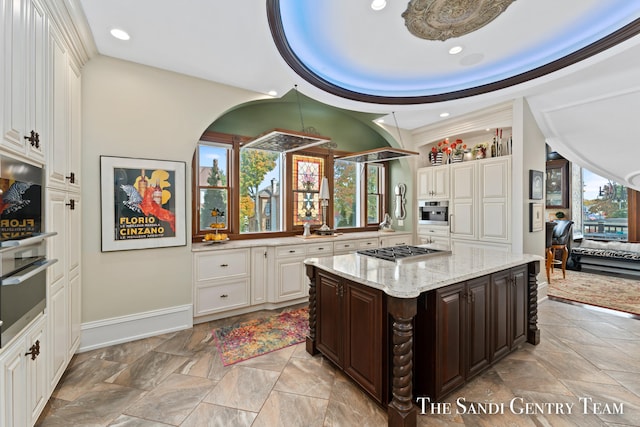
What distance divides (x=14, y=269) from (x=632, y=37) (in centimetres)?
465

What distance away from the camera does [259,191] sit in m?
4.29

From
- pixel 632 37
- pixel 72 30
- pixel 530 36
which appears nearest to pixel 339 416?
pixel 72 30

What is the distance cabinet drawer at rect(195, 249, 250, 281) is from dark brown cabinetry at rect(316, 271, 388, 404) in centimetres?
138

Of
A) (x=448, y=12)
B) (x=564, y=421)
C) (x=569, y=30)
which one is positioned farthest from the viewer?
(x=569, y=30)

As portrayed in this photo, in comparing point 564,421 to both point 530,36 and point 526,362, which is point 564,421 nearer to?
point 526,362

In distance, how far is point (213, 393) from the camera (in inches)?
80.2

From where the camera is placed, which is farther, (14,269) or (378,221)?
(378,221)

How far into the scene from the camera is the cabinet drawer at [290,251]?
3.67m

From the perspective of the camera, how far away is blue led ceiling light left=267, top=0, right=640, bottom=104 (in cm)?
234

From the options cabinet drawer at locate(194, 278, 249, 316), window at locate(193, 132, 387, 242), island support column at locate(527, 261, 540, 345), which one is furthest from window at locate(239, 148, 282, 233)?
island support column at locate(527, 261, 540, 345)

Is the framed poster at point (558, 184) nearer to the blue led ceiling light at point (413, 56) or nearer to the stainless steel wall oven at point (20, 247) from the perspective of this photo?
the blue led ceiling light at point (413, 56)

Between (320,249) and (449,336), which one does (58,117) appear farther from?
(449,336)

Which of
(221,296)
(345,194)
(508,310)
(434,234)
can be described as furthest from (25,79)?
(434,234)

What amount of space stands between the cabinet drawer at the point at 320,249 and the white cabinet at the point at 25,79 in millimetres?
2844
